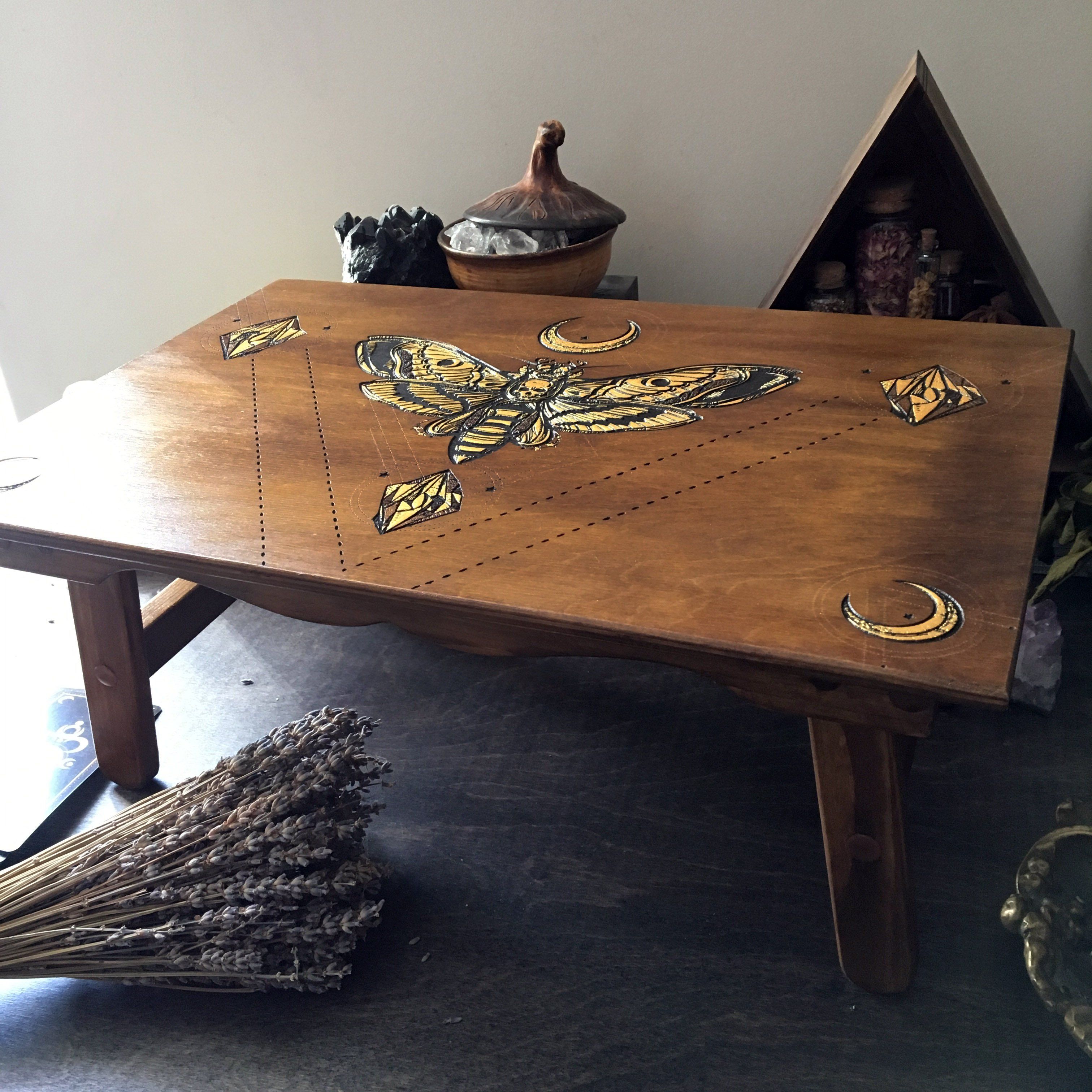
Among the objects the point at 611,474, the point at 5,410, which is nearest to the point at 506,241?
the point at 611,474

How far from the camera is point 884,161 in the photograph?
1.80 m

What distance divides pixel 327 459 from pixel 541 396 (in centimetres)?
31

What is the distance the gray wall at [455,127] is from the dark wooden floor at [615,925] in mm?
965

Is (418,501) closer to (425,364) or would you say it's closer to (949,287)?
(425,364)

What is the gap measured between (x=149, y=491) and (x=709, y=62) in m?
1.43

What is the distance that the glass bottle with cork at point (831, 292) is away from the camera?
183 cm

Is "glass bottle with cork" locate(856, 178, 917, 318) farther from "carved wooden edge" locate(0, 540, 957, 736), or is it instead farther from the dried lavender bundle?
the dried lavender bundle

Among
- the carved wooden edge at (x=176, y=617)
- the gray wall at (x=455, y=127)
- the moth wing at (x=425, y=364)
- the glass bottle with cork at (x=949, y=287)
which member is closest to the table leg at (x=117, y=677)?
the carved wooden edge at (x=176, y=617)

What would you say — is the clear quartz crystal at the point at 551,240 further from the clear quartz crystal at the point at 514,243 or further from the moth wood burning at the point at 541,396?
the moth wood burning at the point at 541,396

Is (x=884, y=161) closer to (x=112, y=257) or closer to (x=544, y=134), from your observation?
(x=544, y=134)

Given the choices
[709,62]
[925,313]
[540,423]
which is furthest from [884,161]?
[540,423]

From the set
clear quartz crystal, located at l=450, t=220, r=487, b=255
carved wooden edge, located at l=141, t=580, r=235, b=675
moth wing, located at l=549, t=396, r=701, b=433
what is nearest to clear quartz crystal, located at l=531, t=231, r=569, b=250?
clear quartz crystal, located at l=450, t=220, r=487, b=255

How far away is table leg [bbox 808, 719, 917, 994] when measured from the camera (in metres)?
1.03

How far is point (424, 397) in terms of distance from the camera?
1.42 meters
